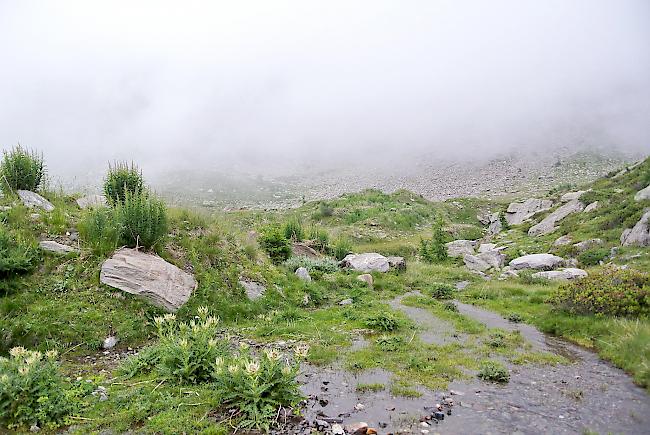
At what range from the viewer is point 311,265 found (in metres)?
21.2

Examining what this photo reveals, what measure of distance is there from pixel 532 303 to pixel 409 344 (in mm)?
8171

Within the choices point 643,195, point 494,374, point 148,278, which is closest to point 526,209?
point 643,195

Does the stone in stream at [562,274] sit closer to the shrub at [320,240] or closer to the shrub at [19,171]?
the shrub at [320,240]

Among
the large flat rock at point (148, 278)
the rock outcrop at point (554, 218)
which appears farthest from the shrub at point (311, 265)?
the rock outcrop at point (554, 218)

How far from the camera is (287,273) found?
1850 centimetres

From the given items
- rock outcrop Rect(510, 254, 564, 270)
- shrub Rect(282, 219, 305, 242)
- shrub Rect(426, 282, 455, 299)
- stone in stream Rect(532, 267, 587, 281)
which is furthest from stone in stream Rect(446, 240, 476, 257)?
shrub Rect(282, 219, 305, 242)

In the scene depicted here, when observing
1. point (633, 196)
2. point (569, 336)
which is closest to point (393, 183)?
point (633, 196)

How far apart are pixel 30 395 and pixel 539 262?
25679 mm

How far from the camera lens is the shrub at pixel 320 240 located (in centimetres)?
2785

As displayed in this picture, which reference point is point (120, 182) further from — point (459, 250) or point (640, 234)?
point (640, 234)

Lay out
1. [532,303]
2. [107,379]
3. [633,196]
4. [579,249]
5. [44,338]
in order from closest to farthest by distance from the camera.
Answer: [107,379]
[44,338]
[532,303]
[579,249]
[633,196]

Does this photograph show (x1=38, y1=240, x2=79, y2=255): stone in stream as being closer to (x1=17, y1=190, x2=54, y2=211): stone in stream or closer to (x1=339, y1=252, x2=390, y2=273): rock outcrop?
(x1=17, y1=190, x2=54, y2=211): stone in stream

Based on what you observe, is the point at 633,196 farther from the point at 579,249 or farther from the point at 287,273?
the point at 287,273

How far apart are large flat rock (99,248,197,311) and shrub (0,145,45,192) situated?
680 centimetres
